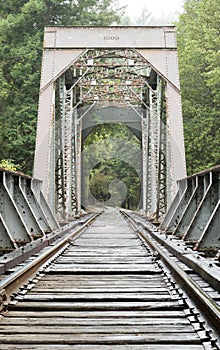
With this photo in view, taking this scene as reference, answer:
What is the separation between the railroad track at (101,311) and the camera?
306 cm

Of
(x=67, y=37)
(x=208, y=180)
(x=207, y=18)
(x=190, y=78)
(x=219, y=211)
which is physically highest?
(x=207, y=18)

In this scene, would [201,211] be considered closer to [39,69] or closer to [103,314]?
[103,314]

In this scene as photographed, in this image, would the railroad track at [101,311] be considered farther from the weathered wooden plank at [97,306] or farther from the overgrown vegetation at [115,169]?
the overgrown vegetation at [115,169]

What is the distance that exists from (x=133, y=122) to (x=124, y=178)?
84.2 feet

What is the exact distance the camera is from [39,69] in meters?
23.8

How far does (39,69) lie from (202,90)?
312 inches

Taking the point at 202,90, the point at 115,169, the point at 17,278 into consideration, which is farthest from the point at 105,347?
the point at 115,169

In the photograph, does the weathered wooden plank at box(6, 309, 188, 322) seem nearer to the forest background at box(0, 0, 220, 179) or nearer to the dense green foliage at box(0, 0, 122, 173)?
the forest background at box(0, 0, 220, 179)

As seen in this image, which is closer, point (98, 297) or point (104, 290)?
point (98, 297)

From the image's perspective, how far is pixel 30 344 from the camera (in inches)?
118

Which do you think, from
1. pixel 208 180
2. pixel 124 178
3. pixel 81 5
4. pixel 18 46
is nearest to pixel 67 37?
pixel 208 180

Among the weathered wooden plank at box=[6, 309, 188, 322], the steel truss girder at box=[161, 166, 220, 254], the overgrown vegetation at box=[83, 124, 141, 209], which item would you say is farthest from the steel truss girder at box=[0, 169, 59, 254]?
the overgrown vegetation at box=[83, 124, 141, 209]

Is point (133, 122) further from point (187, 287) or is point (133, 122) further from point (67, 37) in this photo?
point (187, 287)

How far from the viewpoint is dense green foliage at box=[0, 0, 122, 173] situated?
2203 centimetres
